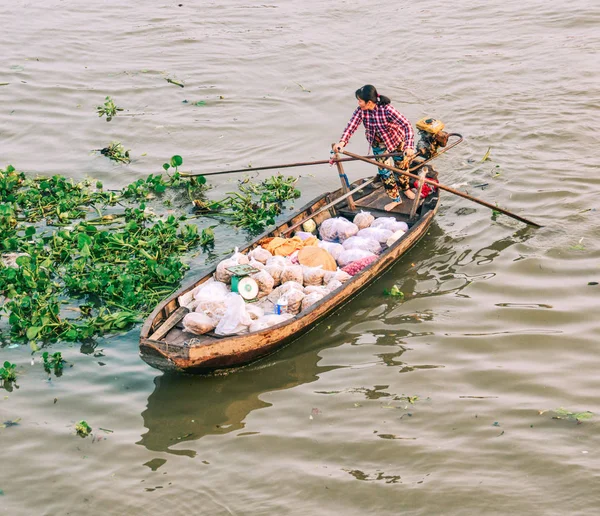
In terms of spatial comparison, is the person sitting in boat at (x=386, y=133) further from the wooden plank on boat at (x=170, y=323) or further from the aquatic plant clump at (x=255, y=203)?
the wooden plank on boat at (x=170, y=323)

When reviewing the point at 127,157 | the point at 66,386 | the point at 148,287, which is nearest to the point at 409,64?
the point at 127,157

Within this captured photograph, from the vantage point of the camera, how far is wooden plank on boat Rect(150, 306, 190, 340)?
609cm

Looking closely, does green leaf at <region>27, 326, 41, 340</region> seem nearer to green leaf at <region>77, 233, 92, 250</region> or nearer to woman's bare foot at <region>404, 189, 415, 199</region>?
Result: green leaf at <region>77, 233, 92, 250</region>

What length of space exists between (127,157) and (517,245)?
18.8ft

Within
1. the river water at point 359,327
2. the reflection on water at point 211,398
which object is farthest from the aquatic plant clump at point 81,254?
the reflection on water at point 211,398

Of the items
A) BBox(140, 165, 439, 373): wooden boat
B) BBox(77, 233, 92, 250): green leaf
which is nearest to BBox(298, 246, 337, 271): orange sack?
BBox(140, 165, 439, 373): wooden boat

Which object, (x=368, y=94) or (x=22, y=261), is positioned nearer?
(x=22, y=261)

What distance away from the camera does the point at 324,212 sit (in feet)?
27.0

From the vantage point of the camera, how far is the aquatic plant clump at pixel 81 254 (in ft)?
22.4

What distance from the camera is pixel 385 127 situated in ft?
27.0

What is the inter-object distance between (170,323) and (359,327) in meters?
1.77

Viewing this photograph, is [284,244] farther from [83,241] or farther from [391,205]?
[83,241]

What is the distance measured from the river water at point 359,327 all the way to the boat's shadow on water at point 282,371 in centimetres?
2

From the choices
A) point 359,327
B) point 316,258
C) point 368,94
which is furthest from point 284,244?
point 368,94
